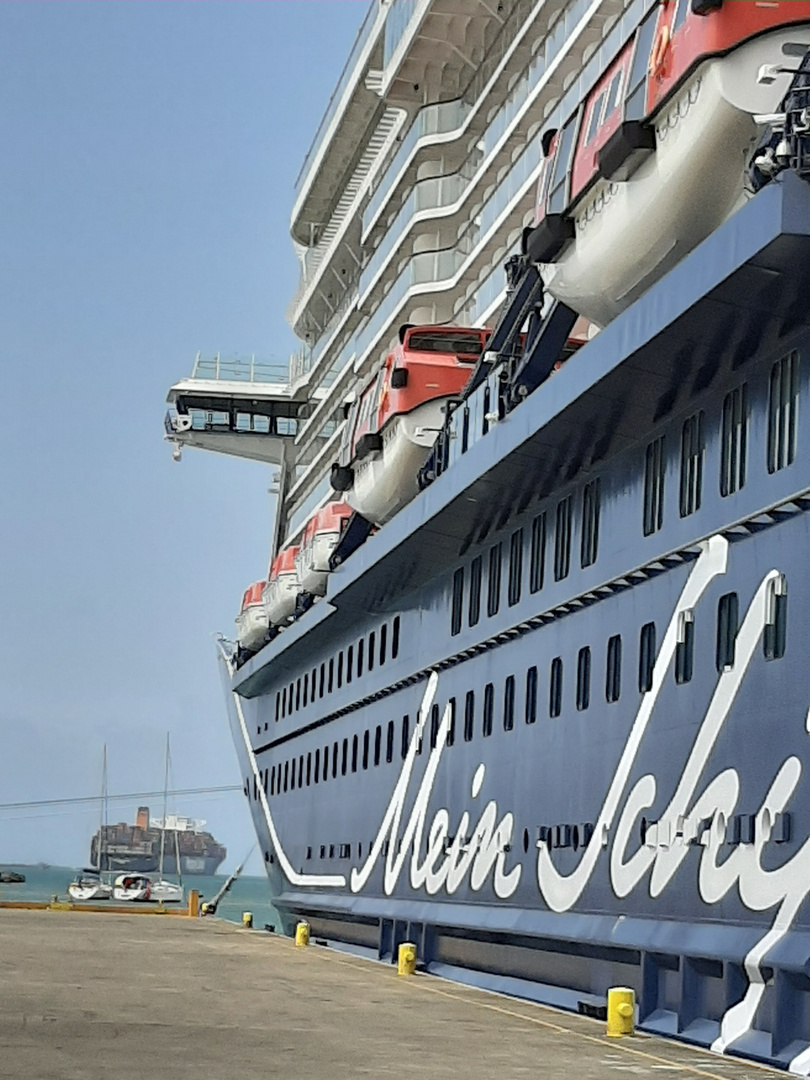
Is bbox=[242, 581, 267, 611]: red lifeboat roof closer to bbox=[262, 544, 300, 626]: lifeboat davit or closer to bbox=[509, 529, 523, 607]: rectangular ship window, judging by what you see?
bbox=[262, 544, 300, 626]: lifeboat davit

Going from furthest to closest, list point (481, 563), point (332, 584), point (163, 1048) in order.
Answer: point (332, 584) < point (481, 563) < point (163, 1048)

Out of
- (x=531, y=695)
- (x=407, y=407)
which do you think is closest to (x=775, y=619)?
(x=531, y=695)

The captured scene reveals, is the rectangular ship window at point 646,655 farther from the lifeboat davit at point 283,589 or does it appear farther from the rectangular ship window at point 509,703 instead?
the lifeboat davit at point 283,589

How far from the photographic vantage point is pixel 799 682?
13125 millimetres

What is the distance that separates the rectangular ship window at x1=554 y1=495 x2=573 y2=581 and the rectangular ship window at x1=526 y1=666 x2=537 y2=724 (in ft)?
3.88

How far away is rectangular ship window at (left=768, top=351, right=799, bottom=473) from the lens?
549 inches

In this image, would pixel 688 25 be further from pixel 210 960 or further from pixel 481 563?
pixel 210 960

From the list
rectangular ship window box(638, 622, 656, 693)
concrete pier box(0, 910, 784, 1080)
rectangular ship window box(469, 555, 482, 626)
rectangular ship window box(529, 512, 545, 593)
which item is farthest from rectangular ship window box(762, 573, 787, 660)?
rectangular ship window box(469, 555, 482, 626)

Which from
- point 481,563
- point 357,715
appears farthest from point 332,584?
point 481,563

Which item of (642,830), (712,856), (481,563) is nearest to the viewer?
(712,856)

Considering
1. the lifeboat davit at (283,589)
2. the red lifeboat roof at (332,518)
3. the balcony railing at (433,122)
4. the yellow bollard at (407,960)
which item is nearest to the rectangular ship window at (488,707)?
the yellow bollard at (407,960)

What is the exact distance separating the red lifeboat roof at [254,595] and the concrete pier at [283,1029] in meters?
20.6

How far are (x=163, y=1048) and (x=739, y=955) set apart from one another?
419cm

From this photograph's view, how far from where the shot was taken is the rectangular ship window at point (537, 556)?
20.5 m
